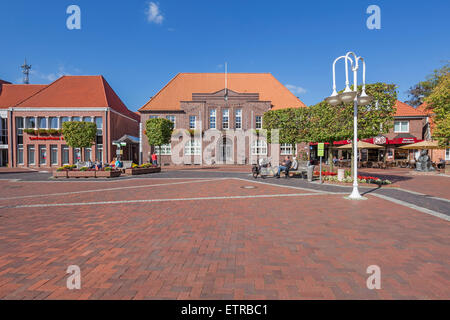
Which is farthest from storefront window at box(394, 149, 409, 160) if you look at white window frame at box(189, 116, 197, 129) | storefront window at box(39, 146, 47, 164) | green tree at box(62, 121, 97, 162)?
storefront window at box(39, 146, 47, 164)

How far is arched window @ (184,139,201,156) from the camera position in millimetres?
30823

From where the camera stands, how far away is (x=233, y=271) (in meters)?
3.00

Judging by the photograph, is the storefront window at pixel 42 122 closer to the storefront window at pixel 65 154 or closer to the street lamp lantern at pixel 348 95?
the storefront window at pixel 65 154

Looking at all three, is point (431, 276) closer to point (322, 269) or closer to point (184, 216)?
point (322, 269)

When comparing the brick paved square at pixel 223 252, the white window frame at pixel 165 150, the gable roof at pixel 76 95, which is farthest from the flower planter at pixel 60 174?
the gable roof at pixel 76 95

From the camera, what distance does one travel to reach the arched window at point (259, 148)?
103ft

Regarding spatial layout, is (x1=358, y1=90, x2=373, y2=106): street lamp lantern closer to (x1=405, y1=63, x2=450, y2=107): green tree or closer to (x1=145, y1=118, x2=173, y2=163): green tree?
(x1=145, y1=118, x2=173, y2=163): green tree

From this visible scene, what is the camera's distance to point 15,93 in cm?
3188

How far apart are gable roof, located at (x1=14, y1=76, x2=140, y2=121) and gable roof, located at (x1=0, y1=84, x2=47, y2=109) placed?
2.49 meters

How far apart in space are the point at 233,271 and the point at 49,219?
492cm

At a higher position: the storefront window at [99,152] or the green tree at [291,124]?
the green tree at [291,124]

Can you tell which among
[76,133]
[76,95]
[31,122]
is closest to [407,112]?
[76,133]

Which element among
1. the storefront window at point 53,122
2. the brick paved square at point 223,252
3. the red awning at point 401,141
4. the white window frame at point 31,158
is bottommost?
the brick paved square at point 223,252

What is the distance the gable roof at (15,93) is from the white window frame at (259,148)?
32164 mm
